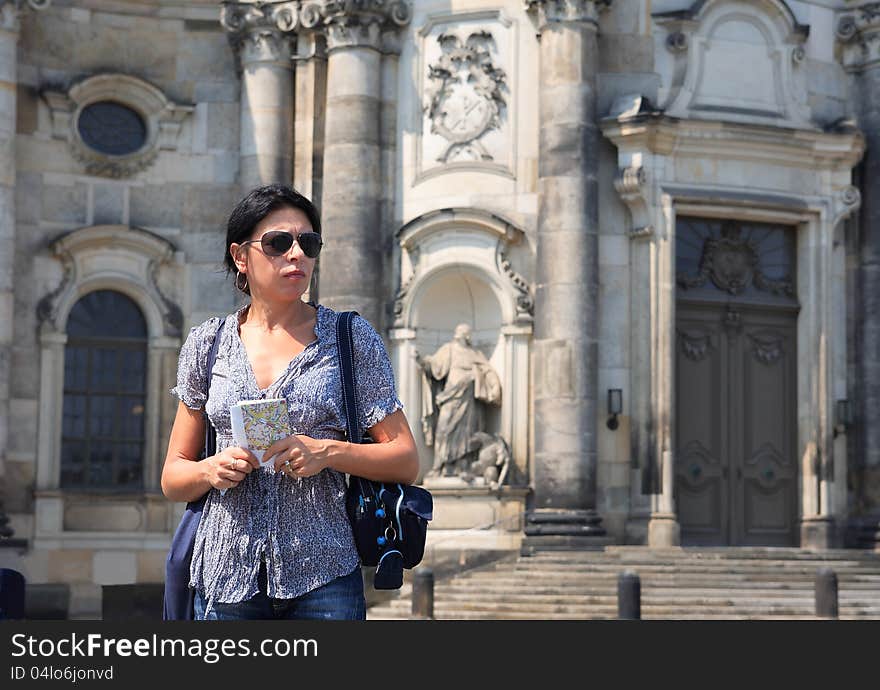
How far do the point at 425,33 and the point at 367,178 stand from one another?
79.6 inches

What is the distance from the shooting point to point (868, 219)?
24531 mm

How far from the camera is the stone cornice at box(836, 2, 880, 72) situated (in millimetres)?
24281

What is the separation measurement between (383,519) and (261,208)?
0.93m

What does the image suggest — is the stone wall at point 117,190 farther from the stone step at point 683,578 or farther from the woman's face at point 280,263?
the woman's face at point 280,263

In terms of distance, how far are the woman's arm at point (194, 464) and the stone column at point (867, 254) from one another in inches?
776

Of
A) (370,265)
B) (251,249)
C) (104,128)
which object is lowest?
(251,249)


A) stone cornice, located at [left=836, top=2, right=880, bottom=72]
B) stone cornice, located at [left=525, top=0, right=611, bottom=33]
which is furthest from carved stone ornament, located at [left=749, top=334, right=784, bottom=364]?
stone cornice, located at [left=525, top=0, right=611, bottom=33]

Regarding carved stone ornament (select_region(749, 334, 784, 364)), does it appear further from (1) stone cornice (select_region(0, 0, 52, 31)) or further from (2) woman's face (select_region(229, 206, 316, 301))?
(2) woman's face (select_region(229, 206, 316, 301))

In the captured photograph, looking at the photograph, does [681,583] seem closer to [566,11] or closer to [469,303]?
[469,303]

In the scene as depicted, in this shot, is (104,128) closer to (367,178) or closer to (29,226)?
(29,226)

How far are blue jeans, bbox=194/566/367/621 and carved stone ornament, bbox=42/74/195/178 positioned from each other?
66.3 ft

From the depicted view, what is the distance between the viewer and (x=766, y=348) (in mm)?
24031

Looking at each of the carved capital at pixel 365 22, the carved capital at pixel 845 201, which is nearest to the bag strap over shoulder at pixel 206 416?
the carved capital at pixel 365 22

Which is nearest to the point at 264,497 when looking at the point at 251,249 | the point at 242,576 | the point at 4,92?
the point at 242,576
